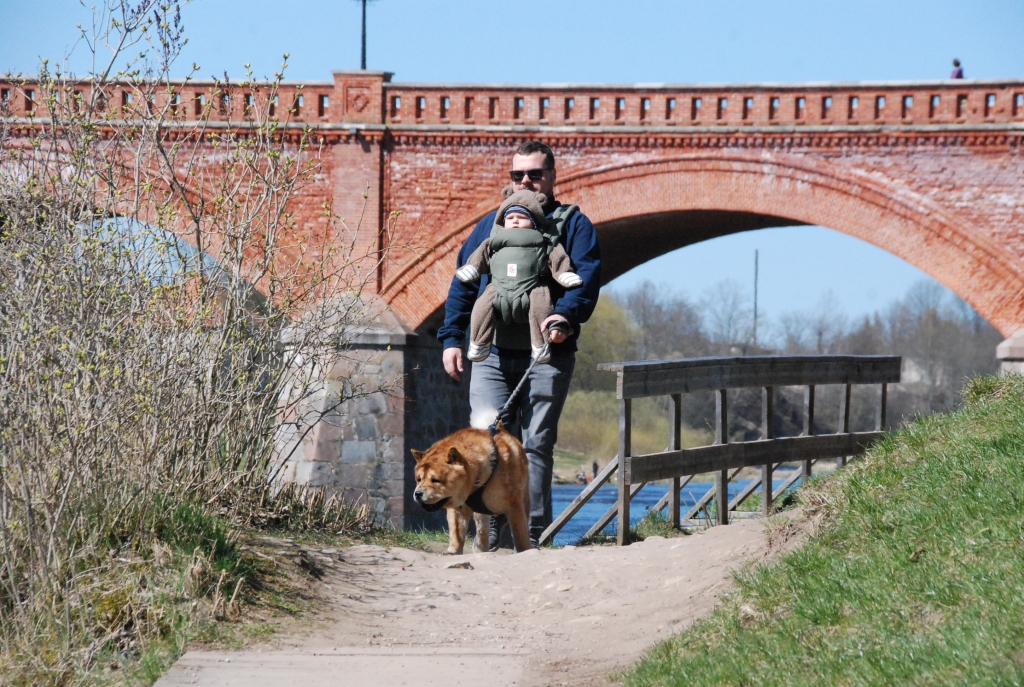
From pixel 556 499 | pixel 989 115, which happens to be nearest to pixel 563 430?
pixel 556 499

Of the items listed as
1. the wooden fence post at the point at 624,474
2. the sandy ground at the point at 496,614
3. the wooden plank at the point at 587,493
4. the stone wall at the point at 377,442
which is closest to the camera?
the sandy ground at the point at 496,614

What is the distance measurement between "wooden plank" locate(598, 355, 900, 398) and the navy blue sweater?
0.69m

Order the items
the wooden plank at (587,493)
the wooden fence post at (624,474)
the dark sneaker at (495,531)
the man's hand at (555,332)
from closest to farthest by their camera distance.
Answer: the man's hand at (555,332), the dark sneaker at (495,531), the wooden fence post at (624,474), the wooden plank at (587,493)

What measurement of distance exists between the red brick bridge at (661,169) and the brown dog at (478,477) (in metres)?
8.60

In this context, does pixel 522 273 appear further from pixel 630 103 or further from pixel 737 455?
pixel 630 103

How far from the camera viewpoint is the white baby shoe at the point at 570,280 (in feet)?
19.3

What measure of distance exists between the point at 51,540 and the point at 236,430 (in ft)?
6.84

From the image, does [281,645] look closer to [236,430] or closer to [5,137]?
[236,430]

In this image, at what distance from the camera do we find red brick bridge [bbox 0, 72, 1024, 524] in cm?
1494

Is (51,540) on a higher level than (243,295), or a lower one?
lower

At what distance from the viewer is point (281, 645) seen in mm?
4457

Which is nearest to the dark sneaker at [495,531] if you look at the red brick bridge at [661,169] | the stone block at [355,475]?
the red brick bridge at [661,169]

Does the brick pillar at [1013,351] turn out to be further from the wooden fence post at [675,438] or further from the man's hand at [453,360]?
the man's hand at [453,360]

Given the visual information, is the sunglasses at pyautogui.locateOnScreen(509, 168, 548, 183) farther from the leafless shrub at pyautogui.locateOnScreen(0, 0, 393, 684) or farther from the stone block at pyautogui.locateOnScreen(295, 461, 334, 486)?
the stone block at pyautogui.locateOnScreen(295, 461, 334, 486)
